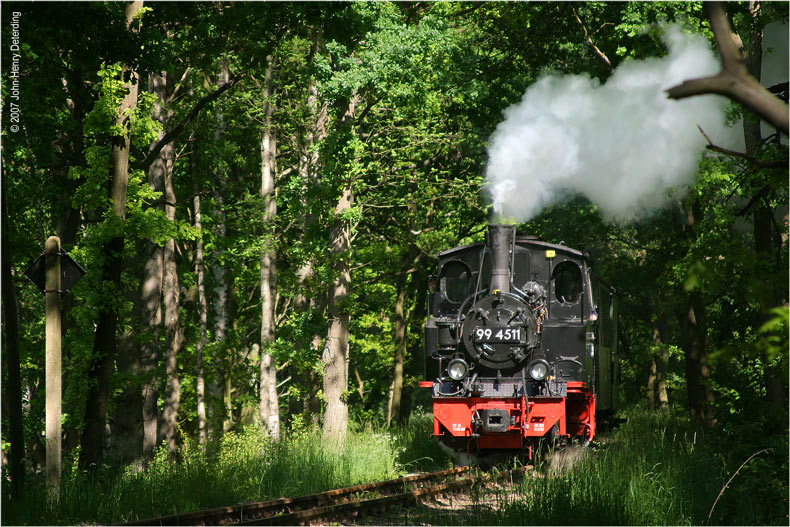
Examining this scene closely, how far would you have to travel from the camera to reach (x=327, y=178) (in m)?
16.4

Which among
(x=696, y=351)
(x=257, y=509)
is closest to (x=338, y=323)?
(x=696, y=351)

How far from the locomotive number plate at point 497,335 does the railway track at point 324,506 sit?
1867 millimetres

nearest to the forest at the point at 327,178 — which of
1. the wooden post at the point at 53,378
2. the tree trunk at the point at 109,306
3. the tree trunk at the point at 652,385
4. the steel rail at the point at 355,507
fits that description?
the tree trunk at the point at 109,306

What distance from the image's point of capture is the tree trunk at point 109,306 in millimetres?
12219

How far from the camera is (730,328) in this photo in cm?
1922

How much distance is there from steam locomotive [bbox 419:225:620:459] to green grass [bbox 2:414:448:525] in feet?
4.83

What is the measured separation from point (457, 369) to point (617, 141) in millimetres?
6236

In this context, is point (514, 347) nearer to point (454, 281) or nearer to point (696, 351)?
point (454, 281)

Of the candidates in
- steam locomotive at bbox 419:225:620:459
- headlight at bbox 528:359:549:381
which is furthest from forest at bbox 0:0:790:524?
headlight at bbox 528:359:549:381

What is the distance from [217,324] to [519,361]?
10.4 metres

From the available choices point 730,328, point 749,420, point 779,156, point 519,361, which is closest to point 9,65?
point 519,361

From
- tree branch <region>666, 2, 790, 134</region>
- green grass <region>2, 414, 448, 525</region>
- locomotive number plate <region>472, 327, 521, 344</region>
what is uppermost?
tree branch <region>666, 2, 790, 134</region>

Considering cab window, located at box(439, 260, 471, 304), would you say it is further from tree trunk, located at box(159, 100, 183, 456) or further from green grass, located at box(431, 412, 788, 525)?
tree trunk, located at box(159, 100, 183, 456)

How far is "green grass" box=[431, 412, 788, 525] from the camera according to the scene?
827cm
